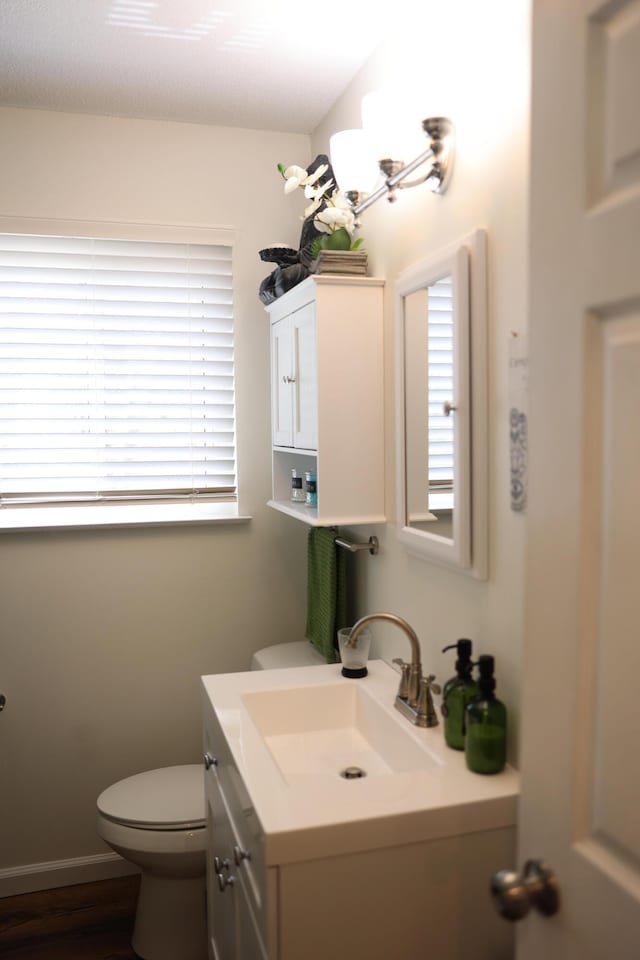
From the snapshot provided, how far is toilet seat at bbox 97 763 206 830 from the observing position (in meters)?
2.09

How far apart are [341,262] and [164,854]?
1.63 meters

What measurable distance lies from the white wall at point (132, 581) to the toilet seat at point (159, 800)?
0.97ft

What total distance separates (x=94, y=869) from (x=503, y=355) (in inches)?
86.9

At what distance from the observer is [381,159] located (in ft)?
5.57

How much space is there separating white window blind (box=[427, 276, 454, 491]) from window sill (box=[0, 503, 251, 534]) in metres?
1.12

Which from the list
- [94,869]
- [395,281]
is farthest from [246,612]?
[395,281]

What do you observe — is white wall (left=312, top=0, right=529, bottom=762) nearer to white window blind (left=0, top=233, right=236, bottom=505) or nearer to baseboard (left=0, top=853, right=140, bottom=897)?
white window blind (left=0, top=233, right=236, bottom=505)

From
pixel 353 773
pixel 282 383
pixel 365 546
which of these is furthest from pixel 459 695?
pixel 282 383

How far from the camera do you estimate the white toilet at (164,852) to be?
208cm

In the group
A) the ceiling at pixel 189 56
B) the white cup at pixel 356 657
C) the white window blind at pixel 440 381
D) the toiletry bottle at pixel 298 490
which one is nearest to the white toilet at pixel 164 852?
the white cup at pixel 356 657

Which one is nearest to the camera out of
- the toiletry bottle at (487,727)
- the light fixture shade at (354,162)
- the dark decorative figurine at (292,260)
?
the toiletry bottle at (487,727)

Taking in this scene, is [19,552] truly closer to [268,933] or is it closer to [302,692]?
[302,692]

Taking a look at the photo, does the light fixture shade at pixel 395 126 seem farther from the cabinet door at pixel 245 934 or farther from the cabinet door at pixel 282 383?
the cabinet door at pixel 245 934

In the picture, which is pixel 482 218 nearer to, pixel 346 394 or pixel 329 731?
pixel 346 394
